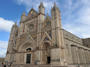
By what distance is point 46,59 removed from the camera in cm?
1714

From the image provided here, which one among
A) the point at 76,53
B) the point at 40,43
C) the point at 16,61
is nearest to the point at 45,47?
the point at 40,43

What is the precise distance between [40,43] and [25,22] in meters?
10.2

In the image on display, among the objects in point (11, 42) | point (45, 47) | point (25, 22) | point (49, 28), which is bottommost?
point (45, 47)

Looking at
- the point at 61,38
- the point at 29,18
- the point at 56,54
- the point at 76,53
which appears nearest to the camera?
the point at 56,54

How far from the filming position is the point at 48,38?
16859 millimetres

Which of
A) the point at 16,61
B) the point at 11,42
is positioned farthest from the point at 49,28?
the point at 11,42

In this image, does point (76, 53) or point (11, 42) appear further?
point (11, 42)

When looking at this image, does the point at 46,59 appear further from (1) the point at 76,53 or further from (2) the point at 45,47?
(1) the point at 76,53

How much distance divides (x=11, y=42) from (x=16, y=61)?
23.0 ft

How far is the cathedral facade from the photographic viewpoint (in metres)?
15.1

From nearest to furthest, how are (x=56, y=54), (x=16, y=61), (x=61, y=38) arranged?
(x=56, y=54) < (x=61, y=38) < (x=16, y=61)

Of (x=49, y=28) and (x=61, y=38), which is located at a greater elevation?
(x=49, y=28)

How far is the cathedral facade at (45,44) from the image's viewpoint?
15.1m

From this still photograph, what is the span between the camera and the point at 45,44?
17.8 meters
